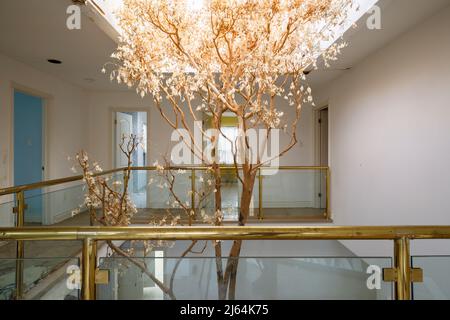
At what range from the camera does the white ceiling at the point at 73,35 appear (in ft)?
8.23

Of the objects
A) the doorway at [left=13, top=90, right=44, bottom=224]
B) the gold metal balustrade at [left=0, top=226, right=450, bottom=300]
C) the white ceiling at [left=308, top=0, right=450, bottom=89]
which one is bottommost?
the gold metal balustrade at [left=0, top=226, right=450, bottom=300]

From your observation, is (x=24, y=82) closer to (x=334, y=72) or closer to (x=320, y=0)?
(x=320, y=0)

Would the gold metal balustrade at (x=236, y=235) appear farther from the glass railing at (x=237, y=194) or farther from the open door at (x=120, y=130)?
the open door at (x=120, y=130)

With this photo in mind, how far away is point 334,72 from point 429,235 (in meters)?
3.96

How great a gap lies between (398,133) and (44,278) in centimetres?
364

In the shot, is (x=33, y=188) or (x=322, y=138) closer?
(x=33, y=188)

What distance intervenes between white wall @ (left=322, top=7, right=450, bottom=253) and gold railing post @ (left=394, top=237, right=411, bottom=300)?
6.10 ft

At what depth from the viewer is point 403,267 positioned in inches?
45.6

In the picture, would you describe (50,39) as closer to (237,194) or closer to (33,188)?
(33,188)

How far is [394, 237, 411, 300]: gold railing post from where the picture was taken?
1152 millimetres

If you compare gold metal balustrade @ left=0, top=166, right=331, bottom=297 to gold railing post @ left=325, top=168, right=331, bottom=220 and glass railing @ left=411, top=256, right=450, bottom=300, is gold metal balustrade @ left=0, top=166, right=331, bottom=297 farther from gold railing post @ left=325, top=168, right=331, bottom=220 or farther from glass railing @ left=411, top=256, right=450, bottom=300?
glass railing @ left=411, top=256, right=450, bottom=300

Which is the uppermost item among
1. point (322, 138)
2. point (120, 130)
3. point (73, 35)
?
point (73, 35)

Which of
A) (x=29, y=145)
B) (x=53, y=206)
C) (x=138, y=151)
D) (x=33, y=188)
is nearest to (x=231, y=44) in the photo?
(x=33, y=188)

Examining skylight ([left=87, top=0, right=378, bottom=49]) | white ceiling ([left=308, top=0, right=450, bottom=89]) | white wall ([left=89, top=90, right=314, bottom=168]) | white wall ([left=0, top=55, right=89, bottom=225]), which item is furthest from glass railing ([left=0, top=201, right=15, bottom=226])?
white ceiling ([left=308, top=0, right=450, bottom=89])
